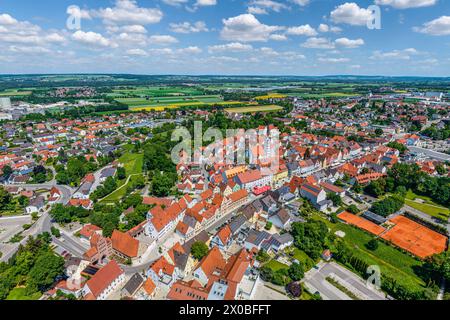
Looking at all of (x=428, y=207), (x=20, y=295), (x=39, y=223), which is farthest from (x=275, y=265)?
(x=39, y=223)

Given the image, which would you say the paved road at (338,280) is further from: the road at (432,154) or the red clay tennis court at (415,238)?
the road at (432,154)

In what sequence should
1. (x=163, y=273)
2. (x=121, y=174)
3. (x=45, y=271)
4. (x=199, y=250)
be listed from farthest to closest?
(x=121, y=174), (x=199, y=250), (x=163, y=273), (x=45, y=271)

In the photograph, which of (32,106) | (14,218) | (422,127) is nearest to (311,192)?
(14,218)

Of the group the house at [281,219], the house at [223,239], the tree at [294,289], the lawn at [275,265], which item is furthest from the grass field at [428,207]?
the house at [223,239]

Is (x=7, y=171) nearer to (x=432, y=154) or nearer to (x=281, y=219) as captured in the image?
(x=281, y=219)

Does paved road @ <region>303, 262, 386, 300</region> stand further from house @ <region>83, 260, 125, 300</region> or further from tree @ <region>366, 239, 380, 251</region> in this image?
house @ <region>83, 260, 125, 300</region>

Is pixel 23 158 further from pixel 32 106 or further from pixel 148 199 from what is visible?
pixel 32 106

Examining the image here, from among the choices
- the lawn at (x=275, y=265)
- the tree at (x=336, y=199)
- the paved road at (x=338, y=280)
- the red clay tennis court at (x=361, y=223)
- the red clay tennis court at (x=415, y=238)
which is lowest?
the paved road at (x=338, y=280)
